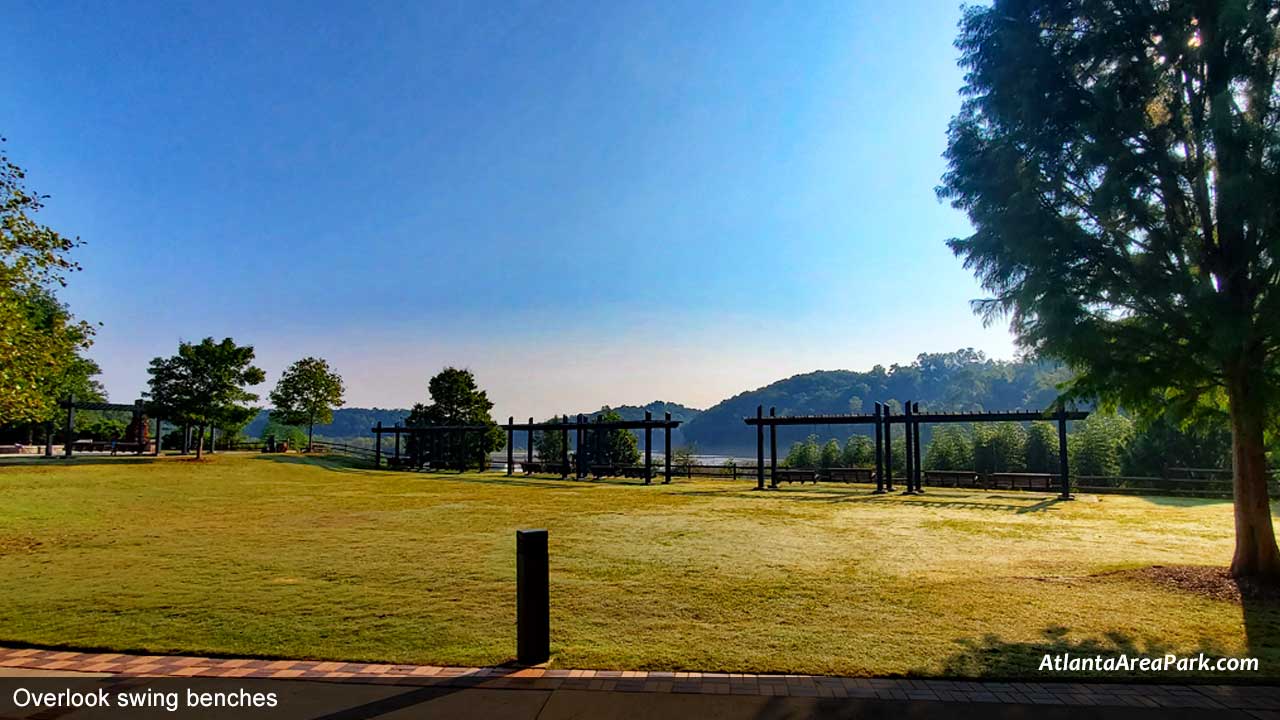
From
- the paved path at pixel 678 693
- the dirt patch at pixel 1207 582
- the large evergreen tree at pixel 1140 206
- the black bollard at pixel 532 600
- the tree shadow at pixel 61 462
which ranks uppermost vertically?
the large evergreen tree at pixel 1140 206

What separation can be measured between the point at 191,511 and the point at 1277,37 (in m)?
19.2

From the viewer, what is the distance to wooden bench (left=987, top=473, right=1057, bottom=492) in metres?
20.7

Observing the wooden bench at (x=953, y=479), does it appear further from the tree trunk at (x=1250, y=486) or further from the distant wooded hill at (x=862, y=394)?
the distant wooded hill at (x=862, y=394)

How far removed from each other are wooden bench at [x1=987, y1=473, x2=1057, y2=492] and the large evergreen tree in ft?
48.6

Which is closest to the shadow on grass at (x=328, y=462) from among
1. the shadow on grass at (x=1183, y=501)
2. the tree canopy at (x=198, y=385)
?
the tree canopy at (x=198, y=385)

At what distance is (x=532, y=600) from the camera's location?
4516 millimetres

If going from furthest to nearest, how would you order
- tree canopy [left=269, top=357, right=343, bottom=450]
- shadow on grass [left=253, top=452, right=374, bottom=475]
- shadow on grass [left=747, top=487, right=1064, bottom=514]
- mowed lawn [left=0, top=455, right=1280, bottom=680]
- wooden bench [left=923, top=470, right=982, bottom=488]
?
tree canopy [left=269, top=357, right=343, bottom=450]
shadow on grass [left=253, top=452, right=374, bottom=475]
wooden bench [left=923, top=470, right=982, bottom=488]
shadow on grass [left=747, top=487, right=1064, bottom=514]
mowed lawn [left=0, top=455, right=1280, bottom=680]

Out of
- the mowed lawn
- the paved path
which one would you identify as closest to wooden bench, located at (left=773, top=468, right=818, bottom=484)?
the mowed lawn

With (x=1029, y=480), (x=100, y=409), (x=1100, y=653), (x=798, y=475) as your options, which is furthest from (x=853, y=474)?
(x=100, y=409)

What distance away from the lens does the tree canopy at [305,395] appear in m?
43.7

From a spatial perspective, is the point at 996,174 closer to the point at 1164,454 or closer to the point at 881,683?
the point at 881,683

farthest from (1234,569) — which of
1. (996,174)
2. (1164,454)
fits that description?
(1164,454)

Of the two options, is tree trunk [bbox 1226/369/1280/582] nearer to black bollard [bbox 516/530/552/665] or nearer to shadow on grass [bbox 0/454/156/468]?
A: black bollard [bbox 516/530/552/665]

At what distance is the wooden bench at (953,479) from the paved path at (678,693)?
69.2ft
